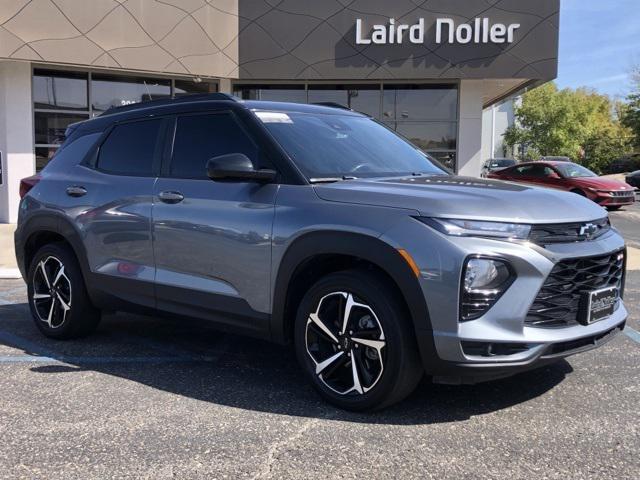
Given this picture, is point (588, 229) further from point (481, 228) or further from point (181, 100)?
point (181, 100)

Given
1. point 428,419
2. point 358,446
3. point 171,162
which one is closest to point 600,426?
point 428,419

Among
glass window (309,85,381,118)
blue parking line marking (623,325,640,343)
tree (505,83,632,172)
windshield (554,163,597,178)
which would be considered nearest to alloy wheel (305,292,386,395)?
blue parking line marking (623,325,640,343)

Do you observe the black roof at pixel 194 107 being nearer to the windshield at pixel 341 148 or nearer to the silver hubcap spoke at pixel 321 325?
the windshield at pixel 341 148

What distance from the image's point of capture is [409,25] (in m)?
14.4

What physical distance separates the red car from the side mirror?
48.3 feet

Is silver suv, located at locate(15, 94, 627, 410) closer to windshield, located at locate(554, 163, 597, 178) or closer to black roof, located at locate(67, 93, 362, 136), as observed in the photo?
black roof, located at locate(67, 93, 362, 136)

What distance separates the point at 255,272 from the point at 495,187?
1.53 m

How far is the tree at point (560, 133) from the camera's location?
165 feet

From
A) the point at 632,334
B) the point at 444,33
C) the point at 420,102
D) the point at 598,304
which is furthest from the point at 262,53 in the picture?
the point at 598,304

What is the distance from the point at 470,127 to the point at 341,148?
11.8 m

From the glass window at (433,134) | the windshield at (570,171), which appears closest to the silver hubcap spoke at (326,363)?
the glass window at (433,134)

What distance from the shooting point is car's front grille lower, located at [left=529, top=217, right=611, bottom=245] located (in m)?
3.36

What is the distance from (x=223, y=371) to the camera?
179 inches

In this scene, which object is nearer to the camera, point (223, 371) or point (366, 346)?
point (366, 346)
